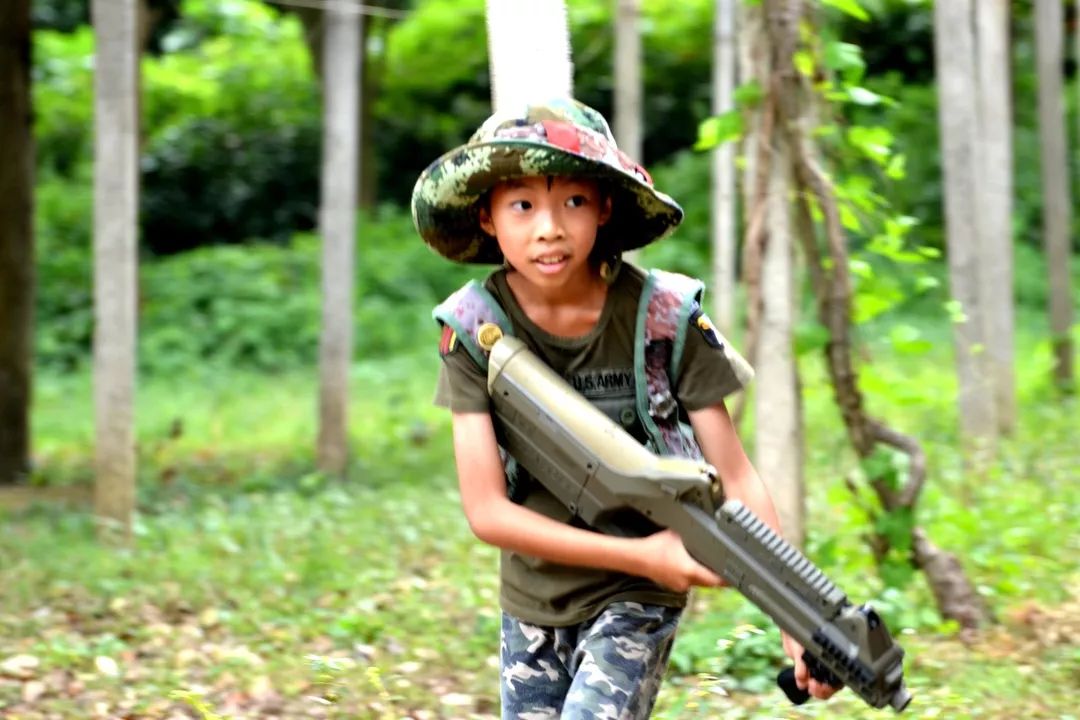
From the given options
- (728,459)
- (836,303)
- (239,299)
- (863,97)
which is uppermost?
(863,97)

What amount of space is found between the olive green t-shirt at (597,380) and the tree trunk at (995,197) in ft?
25.4

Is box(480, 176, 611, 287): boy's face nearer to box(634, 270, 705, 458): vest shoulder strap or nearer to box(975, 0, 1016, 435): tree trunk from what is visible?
box(634, 270, 705, 458): vest shoulder strap

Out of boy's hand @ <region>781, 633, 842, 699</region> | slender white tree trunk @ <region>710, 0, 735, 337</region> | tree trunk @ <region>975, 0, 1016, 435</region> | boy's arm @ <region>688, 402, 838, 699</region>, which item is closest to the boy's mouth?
boy's arm @ <region>688, 402, 838, 699</region>

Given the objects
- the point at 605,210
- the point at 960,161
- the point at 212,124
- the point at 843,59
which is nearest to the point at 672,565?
the point at 605,210

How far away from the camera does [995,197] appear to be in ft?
34.7

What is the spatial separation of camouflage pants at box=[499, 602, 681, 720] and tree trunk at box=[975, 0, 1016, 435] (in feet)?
25.6

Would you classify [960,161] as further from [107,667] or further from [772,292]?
[107,667]

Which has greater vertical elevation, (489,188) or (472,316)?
(489,188)

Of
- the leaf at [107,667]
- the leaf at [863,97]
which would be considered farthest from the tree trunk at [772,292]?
the leaf at [107,667]

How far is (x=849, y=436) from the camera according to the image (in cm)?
577

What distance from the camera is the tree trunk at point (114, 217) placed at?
792cm

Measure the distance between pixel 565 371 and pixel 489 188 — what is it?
1.27 ft

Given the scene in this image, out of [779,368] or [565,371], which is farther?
[779,368]

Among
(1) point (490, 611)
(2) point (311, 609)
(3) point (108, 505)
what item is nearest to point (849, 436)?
(1) point (490, 611)
